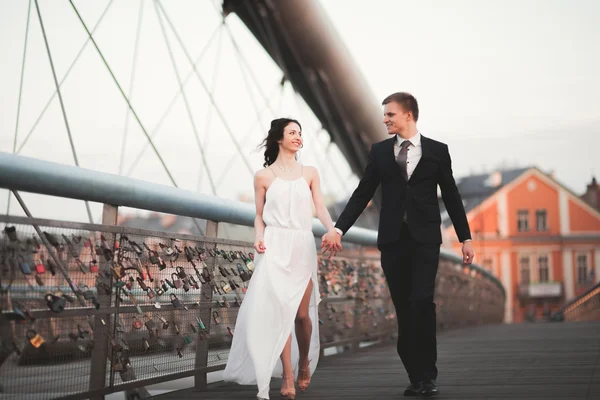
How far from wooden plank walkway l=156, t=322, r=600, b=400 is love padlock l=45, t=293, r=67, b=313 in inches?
42.0

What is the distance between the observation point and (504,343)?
28.5ft

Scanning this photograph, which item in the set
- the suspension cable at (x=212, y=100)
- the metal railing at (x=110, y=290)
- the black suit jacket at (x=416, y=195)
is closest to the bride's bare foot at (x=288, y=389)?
the metal railing at (x=110, y=290)

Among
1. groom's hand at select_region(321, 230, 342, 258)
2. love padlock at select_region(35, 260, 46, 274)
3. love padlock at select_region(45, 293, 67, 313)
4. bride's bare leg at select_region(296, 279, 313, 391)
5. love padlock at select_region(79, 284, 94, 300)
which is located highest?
groom's hand at select_region(321, 230, 342, 258)

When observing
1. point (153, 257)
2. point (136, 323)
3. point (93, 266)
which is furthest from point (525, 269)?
point (93, 266)

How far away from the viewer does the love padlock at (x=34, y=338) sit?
3.28m

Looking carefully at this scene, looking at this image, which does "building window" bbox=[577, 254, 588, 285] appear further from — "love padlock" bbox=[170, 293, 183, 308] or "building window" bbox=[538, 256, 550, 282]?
"love padlock" bbox=[170, 293, 183, 308]

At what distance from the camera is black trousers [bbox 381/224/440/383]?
452 cm

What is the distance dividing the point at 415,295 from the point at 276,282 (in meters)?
0.65

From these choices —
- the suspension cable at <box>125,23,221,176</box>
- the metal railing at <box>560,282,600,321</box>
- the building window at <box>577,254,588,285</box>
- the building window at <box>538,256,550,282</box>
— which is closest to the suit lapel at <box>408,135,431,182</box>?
the suspension cable at <box>125,23,221,176</box>

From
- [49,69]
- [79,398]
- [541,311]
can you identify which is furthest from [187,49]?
[541,311]

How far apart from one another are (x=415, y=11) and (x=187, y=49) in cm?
346

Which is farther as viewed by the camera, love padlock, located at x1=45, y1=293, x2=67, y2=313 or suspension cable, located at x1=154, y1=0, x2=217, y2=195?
suspension cable, located at x1=154, y1=0, x2=217, y2=195

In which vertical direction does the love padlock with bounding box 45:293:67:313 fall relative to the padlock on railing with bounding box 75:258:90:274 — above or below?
below

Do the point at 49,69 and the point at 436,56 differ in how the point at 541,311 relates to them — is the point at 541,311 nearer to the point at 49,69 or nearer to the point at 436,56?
the point at 436,56
